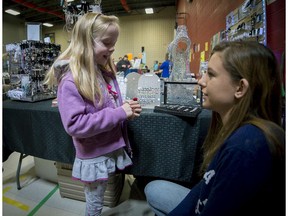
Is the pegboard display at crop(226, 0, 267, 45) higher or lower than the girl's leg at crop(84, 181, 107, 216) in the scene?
higher

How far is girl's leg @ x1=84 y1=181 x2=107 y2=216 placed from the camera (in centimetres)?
122

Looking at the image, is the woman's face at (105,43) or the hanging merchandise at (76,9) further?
the hanging merchandise at (76,9)

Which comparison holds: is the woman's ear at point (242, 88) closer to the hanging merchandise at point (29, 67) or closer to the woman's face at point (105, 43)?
the woman's face at point (105, 43)

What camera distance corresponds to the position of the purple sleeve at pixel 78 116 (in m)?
0.99

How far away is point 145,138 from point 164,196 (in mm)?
435

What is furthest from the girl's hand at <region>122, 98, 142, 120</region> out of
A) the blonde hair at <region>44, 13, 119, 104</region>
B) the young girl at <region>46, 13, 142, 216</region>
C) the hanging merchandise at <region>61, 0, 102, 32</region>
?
the hanging merchandise at <region>61, 0, 102, 32</region>

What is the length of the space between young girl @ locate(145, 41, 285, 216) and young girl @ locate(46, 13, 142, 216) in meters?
0.46

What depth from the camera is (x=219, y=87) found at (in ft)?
2.46

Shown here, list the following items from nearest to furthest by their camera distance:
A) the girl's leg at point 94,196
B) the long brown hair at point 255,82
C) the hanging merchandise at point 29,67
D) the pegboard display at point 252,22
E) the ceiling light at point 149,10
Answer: the long brown hair at point 255,82 → the girl's leg at point 94,196 → the pegboard display at point 252,22 → the hanging merchandise at point 29,67 → the ceiling light at point 149,10

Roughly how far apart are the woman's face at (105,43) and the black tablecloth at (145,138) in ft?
1.43

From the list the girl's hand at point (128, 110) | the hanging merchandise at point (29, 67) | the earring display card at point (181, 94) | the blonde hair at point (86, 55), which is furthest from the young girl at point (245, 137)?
the hanging merchandise at point (29, 67)

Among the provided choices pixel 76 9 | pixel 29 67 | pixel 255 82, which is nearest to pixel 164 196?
pixel 255 82

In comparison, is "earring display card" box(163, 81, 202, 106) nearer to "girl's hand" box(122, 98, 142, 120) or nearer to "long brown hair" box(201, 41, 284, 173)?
"girl's hand" box(122, 98, 142, 120)

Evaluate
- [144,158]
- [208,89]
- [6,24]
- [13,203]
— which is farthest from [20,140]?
[6,24]
